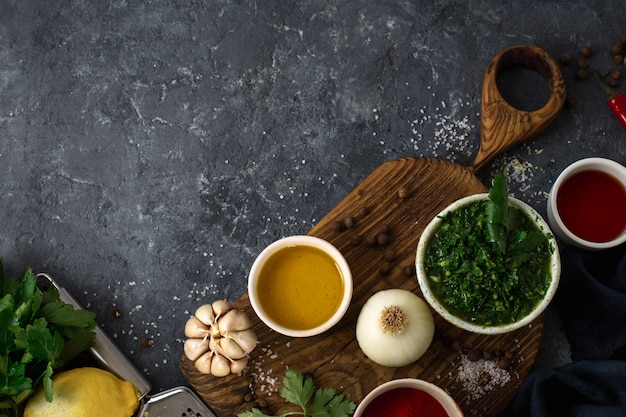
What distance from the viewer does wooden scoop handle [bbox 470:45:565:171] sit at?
214 cm

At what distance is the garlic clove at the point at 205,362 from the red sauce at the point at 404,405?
45cm

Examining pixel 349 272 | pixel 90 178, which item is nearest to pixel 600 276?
pixel 349 272

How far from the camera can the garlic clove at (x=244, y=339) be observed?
192cm

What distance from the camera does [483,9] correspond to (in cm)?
232

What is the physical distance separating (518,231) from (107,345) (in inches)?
49.2

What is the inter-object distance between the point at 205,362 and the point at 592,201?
122cm

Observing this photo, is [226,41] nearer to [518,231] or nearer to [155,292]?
[155,292]

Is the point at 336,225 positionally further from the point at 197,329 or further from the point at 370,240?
the point at 197,329

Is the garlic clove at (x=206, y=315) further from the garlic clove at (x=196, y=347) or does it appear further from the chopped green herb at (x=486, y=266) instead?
the chopped green herb at (x=486, y=266)

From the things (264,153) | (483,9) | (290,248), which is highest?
(483,9)

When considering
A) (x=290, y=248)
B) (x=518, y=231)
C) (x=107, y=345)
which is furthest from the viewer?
(x=107, y=345)

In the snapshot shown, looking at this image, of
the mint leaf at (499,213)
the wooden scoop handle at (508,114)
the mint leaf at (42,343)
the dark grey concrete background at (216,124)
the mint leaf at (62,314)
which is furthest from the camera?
the dark grey concrete background at (216,124)

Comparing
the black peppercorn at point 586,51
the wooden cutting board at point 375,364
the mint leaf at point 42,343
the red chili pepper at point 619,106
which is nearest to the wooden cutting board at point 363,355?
the wooden cutting board at point 375,364

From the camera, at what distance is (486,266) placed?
72.2 inches
